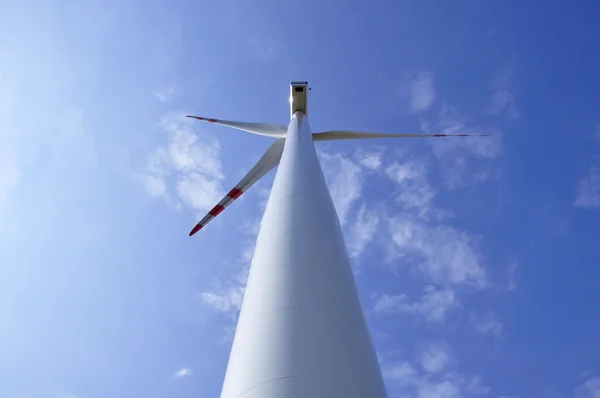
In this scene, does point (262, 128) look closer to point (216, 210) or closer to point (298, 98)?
point (298, 98)

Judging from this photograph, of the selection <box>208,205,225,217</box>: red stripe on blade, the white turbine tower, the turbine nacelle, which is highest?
the turbine nacelle

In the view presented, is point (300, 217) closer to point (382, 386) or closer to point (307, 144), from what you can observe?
point (382, 386)

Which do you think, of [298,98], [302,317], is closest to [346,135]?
[298,98]

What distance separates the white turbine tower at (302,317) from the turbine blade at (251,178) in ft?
38.5

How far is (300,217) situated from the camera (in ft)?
30.3

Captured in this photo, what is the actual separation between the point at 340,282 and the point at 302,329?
4.52ft

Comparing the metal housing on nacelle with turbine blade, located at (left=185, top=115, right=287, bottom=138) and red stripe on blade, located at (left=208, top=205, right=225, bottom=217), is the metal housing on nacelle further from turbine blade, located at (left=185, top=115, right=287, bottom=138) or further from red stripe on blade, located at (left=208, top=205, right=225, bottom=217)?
red stripe on blade, located at (left=208, top=205, right=225, bottom=217)

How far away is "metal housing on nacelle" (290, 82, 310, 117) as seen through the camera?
75.9 feet

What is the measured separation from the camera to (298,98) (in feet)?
76.6

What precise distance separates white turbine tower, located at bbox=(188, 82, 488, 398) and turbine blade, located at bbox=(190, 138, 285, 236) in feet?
38.5

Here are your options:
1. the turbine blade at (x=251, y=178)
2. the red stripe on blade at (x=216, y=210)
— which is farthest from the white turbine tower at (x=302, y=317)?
the red stripe on blade at (x=216, y=210)

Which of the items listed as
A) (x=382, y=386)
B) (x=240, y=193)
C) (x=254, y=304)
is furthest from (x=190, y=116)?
(x=382, y=386)

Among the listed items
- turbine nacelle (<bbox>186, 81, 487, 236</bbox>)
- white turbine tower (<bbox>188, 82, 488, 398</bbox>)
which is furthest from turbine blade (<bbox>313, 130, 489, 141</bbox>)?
white turbine tower (<bbox>188, 82, 488, 398</bbox>)

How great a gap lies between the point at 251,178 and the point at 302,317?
16.2 metres
